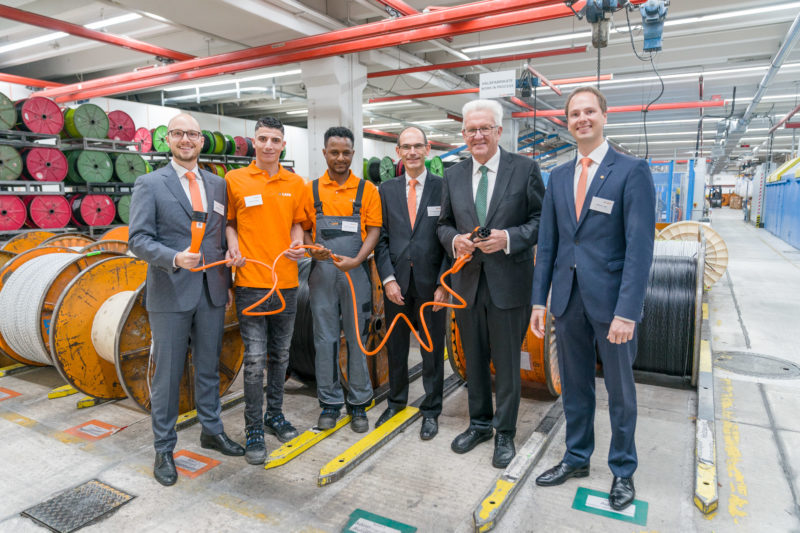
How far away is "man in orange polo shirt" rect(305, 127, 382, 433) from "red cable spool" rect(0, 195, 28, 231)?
6.80 meters

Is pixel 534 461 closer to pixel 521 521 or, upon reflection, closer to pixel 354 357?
pixel 521 521

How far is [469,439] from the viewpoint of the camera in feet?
11.4

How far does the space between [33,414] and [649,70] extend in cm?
1380

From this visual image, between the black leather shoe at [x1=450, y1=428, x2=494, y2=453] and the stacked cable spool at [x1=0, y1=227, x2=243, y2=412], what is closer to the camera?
the black leather shoe at [x1=450, y1=428, x2=494, y2=453]

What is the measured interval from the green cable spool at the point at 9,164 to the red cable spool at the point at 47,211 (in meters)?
0.47

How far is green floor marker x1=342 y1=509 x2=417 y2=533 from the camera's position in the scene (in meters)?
2.65

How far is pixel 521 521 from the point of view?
2.70m

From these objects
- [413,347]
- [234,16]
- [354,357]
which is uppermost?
→ [234,16]

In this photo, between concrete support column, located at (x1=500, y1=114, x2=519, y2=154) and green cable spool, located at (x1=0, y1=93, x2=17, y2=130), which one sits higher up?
concrete support column, located at (x1=500, y1=114, x2=519, y2=154)

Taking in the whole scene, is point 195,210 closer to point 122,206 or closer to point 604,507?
point 604,507

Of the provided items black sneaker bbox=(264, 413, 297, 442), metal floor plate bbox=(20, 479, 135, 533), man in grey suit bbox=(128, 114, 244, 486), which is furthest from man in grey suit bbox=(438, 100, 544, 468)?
metal floor plate bbox=(20, 479, 135, 533)

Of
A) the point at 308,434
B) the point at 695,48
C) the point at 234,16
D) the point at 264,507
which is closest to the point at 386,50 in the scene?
the point at 234,16

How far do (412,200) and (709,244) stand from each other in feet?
19.4

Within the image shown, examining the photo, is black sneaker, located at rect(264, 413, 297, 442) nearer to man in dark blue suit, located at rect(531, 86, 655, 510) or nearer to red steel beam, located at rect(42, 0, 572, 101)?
man in dark blue suit, located at rect(531, 86, 655, 510)
